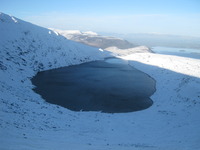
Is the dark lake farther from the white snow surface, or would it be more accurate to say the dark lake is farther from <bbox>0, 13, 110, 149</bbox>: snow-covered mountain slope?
<bbox>0, 13, 110, 149</bbox>: snow-covered mountain slope

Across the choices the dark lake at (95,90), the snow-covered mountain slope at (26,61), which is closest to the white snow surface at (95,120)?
the snow-covered mountain slope at (26,61)

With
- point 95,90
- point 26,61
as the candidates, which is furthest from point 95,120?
point 26,61

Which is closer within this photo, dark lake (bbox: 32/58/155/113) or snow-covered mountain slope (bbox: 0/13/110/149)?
snow-covered mountain slope (bbox: 0/13/110/149)

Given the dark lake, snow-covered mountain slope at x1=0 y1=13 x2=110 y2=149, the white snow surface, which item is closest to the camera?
the white snow surface

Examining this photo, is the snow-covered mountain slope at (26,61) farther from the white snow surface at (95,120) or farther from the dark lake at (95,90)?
the dark lake at (95,90)

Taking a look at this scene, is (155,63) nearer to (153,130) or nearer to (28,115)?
(153,130)

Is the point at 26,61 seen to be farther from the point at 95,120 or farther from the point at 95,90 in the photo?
the point at 95,120

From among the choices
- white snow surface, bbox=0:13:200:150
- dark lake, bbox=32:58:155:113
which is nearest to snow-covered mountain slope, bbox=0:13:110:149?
white snow surface, bbox=0:13:200:150
